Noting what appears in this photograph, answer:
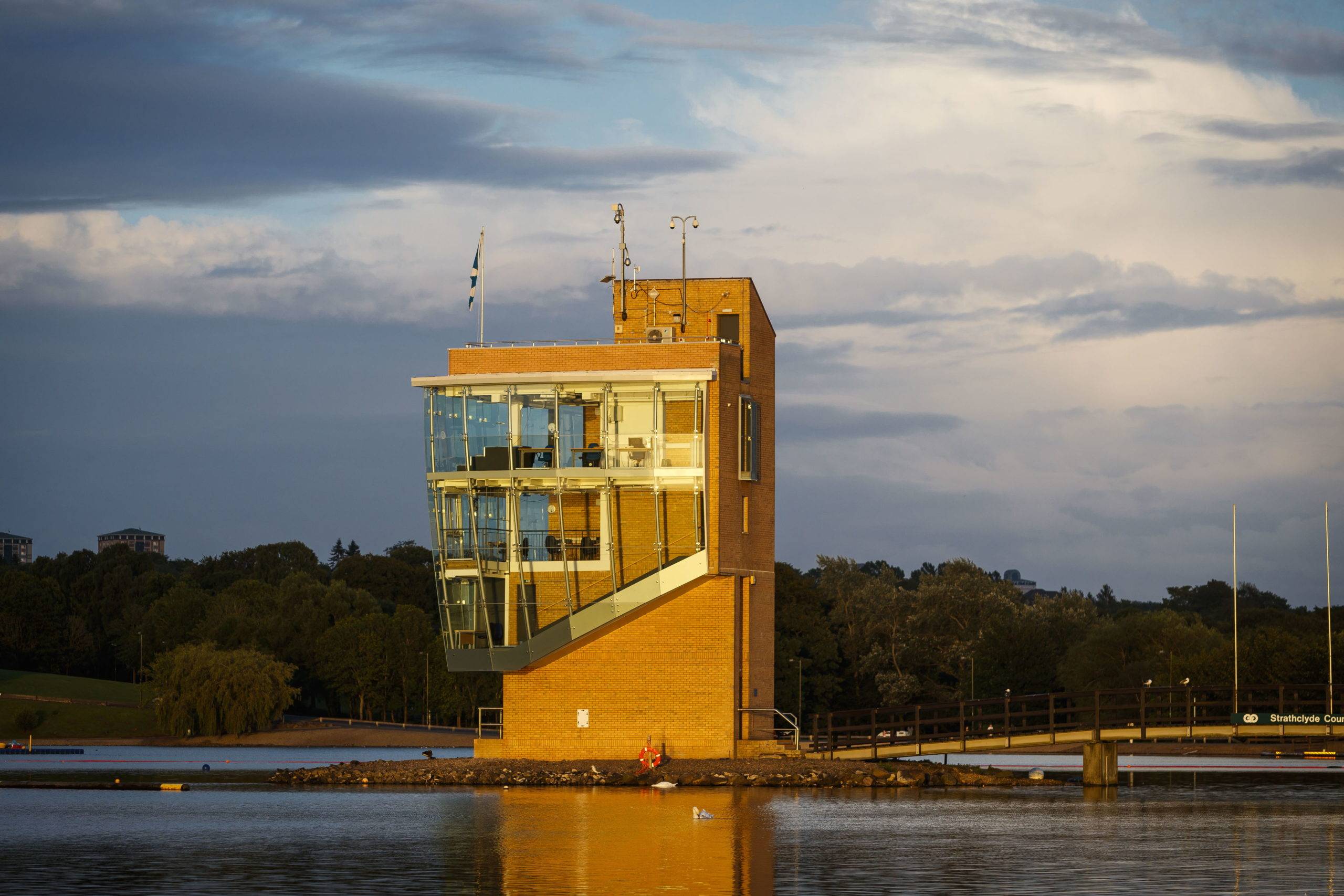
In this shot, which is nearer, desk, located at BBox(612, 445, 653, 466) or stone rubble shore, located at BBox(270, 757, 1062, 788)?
stone rubble shore, located at BBox(270, 757, 1062, 788)

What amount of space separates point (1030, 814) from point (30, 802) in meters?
25.7

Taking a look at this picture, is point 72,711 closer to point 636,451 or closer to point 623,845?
point 636,451

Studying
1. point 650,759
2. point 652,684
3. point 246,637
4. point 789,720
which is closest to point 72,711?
point 246,637

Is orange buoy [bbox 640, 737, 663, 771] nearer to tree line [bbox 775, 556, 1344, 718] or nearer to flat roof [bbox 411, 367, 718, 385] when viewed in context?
flat roof [bbox 411, 367, 718, 385]

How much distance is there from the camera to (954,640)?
111375 millimetres

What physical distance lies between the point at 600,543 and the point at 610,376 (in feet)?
16.0

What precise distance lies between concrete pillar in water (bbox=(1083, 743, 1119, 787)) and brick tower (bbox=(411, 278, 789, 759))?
9070 millimetres

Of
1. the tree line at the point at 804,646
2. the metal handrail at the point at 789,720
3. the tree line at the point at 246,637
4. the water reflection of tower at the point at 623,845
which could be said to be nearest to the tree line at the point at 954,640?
the tree line at the point at 804,646

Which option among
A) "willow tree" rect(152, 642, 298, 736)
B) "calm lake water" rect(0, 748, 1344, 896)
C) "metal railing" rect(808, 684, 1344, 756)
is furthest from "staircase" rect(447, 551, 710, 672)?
"willow tree" rect(152, 642, 298, 736)

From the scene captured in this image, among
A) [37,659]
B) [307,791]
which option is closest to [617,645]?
[307,791]

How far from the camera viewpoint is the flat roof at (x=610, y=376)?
5012 cm

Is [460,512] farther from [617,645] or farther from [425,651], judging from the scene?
[425,651]

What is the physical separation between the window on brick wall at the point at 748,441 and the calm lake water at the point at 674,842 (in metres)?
10.3

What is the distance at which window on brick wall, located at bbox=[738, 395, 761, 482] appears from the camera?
52.2m
